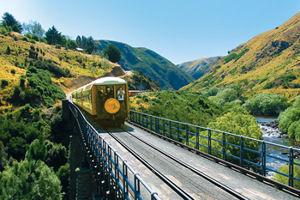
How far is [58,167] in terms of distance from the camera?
148 ft

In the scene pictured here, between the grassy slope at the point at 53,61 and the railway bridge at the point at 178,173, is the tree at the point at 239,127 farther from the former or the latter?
the grassy slope at the point at 53,61

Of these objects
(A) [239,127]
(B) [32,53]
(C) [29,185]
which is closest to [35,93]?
(C) [29,185]

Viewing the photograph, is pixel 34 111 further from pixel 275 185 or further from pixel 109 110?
pixel 275 185

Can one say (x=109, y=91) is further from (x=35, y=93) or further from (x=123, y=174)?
(x=35, y=93)

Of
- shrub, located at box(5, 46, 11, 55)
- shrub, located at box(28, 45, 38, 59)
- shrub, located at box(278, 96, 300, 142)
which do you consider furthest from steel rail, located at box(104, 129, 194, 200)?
shrub, located at box(28, 45, 38, 59)

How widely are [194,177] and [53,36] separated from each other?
132m

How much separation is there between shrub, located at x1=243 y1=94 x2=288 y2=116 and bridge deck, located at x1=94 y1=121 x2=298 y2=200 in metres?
82.8

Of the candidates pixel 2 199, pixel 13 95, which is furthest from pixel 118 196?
pixel 13 95

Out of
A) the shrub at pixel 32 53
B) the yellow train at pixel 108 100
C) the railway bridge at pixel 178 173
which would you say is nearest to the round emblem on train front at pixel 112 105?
the yellow train at pixel 108 100

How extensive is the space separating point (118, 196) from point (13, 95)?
5199cm

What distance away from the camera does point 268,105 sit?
311 ft

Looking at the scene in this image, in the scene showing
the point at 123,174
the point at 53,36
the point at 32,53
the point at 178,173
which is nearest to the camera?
the point at 123,174

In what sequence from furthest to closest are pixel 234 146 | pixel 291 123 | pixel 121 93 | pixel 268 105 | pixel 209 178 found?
pixel 268 105 → pixel 291 123 → pixel 121 93 → pixel 234 146 → pixel 209 178

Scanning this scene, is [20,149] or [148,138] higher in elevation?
[148,138]
